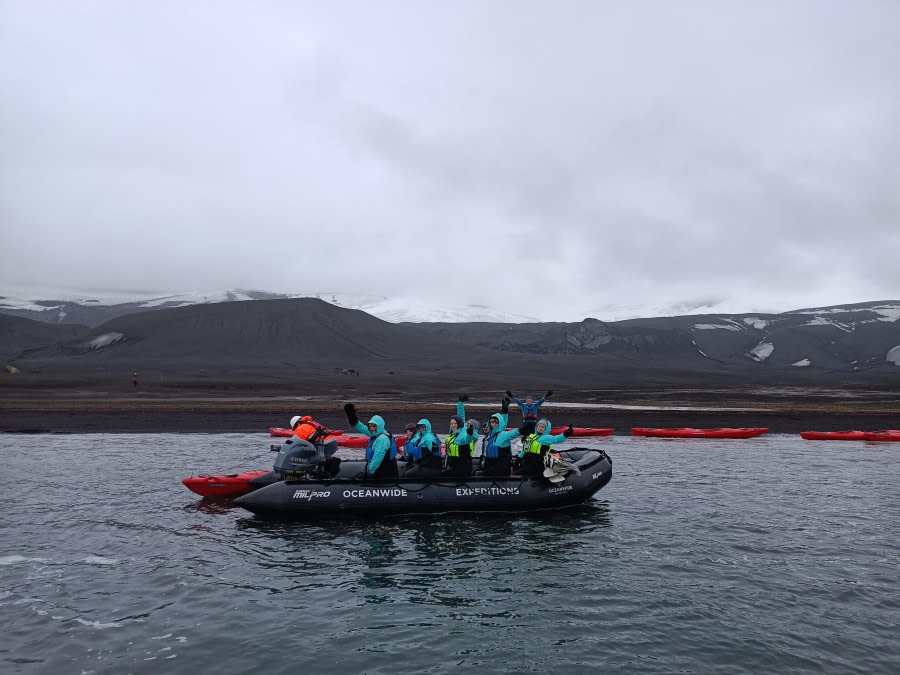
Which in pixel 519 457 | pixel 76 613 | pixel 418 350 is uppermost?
pixel 418 350

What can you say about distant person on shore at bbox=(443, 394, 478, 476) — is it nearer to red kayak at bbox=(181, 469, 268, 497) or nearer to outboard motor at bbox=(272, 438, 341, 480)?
outboard motor at bbox=(272, 438, 341, 480)

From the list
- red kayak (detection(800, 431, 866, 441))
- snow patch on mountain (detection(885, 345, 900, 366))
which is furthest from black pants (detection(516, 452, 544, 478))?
snow patch on mountain (detection(885, 345, 900, 366))

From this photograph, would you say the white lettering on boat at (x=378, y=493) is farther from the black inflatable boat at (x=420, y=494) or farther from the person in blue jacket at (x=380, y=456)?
the person in blue jacket at (x=380, y=456)

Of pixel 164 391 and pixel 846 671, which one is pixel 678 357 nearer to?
pixel 164 391

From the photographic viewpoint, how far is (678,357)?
138625 mm

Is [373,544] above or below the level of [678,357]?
below

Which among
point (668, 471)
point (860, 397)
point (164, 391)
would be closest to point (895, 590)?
point (668, 471)

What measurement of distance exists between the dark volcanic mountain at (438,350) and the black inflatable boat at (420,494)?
181 ft

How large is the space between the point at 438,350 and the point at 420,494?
109 meters

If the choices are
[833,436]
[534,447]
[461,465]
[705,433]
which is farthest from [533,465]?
[833,436]

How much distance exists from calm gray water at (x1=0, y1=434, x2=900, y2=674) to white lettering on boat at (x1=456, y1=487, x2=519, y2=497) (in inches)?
22.7

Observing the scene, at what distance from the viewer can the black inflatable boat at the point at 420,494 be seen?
15805mm

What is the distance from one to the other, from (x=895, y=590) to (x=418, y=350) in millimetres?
114094

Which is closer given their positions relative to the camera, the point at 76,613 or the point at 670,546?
the point at 76,613
